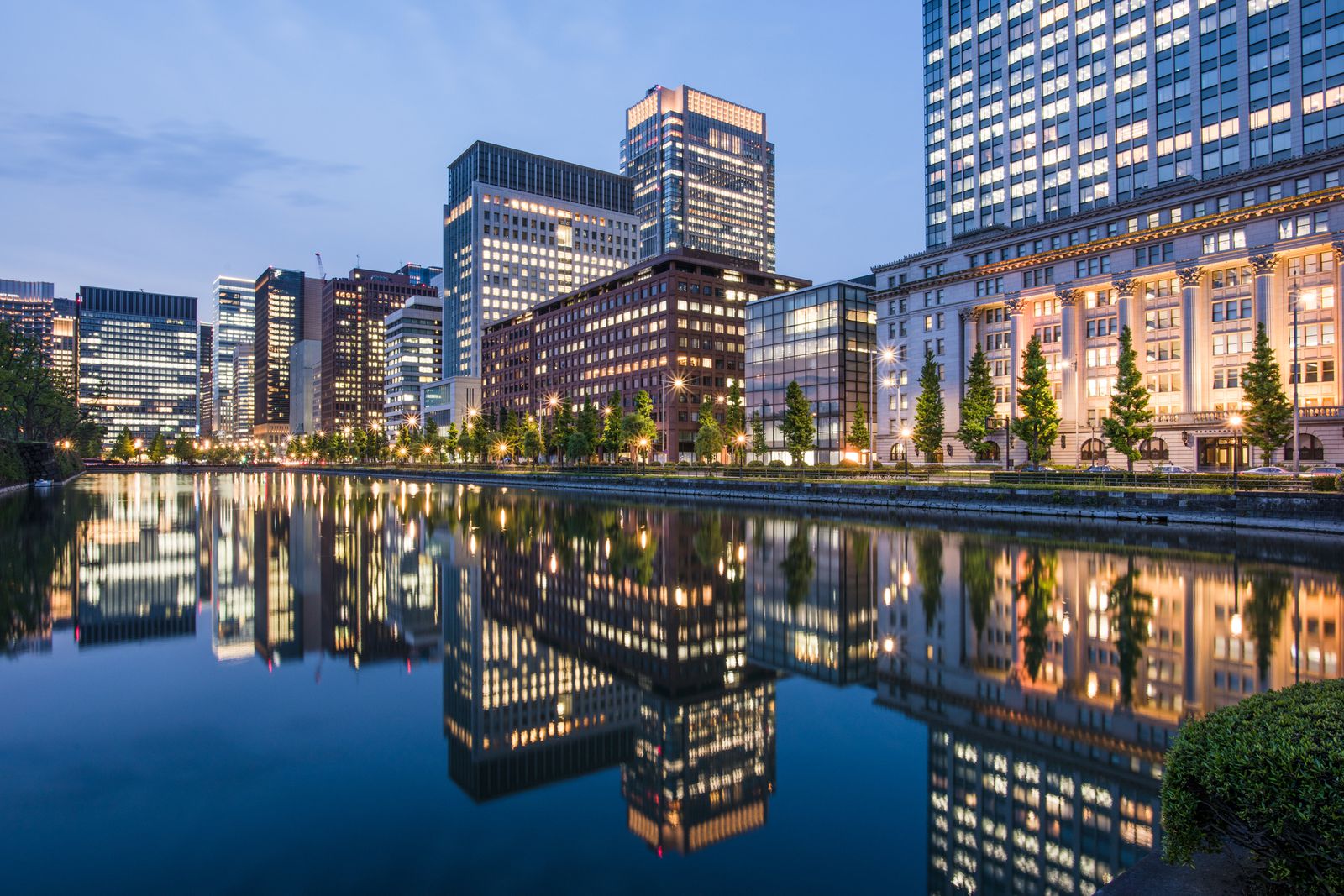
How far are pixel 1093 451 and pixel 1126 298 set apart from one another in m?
17.2

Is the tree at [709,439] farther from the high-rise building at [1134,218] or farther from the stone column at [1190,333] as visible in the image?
the stone column at [1190,333]

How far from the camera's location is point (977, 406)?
8719 centimetres

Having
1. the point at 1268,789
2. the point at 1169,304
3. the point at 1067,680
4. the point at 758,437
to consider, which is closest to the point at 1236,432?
the point at 1169,304

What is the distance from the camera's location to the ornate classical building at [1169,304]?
70.4 m

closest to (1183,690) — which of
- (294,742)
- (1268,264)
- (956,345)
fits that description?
(294,742)

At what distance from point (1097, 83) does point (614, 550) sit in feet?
344

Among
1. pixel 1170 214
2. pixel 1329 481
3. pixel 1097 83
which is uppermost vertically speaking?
pixel 1097 83

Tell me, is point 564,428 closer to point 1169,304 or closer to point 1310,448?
point 1169,304

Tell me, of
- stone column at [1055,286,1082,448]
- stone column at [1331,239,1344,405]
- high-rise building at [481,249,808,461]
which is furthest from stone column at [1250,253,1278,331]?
high-rise building at [481,249,808,461]

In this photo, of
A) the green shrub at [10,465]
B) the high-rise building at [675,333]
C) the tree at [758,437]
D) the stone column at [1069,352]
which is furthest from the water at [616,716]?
the high-rise building at [675,333]

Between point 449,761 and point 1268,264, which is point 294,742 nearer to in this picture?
point 449,761

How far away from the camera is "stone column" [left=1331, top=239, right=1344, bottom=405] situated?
223 feet

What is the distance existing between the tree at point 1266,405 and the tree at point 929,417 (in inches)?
1210

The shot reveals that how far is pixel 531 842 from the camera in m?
9.28
